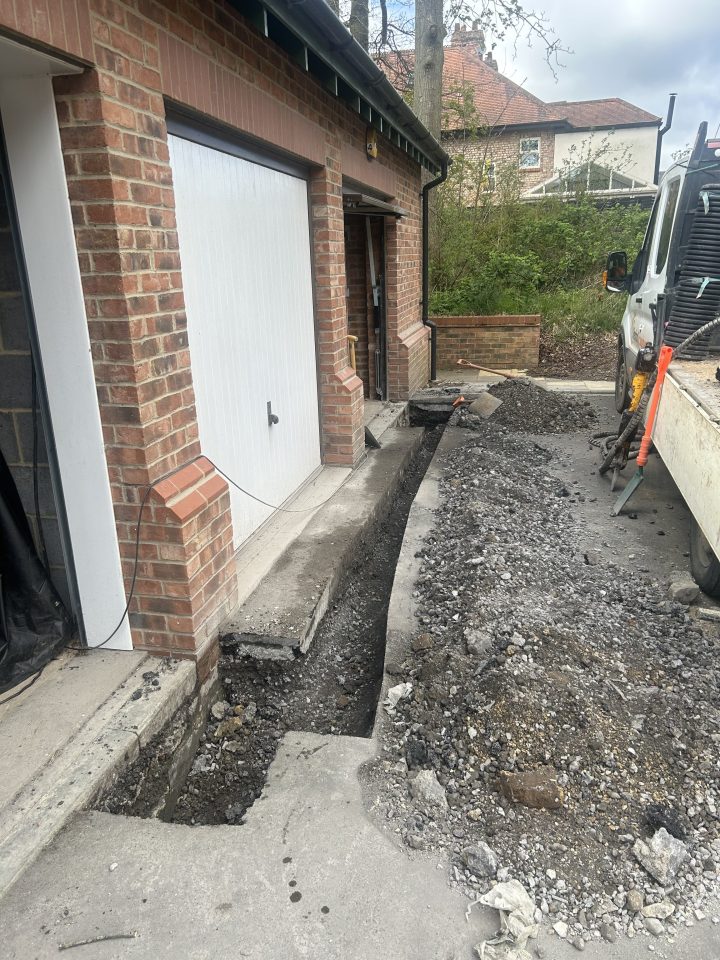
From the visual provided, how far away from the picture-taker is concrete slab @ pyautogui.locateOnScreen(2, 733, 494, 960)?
197 centimetres

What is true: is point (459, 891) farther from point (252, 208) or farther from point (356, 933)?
point (252, 208)

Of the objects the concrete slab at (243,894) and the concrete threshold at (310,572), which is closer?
the concrete slab at (243,894)

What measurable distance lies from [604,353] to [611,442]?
6.58 m

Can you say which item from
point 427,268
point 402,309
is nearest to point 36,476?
point 402,309

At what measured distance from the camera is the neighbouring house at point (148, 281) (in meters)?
2.54

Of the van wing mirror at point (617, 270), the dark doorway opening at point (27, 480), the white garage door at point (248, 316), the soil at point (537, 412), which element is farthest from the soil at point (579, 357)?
the dark doorway opening at point (27, 480)

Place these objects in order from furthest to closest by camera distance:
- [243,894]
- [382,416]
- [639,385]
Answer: [382,416] < [639,385] < [243,894]

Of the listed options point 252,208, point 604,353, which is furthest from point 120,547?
point 604,353

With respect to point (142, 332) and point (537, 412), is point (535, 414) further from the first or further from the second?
point (142, 332)

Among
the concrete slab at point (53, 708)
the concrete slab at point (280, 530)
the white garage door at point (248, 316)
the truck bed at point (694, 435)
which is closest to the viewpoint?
the concrete slab at point (53, 708)

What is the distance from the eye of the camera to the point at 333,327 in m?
5.79

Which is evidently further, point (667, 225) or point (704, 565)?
point (667, 225)

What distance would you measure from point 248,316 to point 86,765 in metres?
2.81

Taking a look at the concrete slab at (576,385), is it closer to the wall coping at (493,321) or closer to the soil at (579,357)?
the soil at (579,357)
